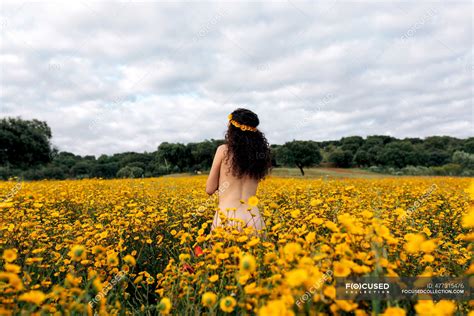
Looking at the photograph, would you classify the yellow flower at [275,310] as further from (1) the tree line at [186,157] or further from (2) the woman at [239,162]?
(1) the tree line at [186,157]

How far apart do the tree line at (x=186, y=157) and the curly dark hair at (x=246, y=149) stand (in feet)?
40.0

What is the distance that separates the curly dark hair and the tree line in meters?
12.2

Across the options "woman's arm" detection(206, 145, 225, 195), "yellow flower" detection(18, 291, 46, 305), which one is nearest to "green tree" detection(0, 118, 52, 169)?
"woman's arm" detection(206, 145, 225, 195)

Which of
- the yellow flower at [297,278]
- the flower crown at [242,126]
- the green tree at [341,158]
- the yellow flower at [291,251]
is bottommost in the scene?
the yellow flower at [297,278]

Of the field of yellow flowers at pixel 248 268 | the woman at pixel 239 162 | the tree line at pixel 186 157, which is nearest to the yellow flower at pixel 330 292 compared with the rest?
the field of yellow flowers at pixel 248 268

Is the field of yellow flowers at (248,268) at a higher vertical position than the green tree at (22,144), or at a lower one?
lower

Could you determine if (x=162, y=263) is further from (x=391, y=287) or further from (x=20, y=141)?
(x=20, y=141)

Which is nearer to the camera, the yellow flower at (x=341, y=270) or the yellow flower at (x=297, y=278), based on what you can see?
the yellow flower at (x=297, y=278)

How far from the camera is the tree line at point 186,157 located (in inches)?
1232

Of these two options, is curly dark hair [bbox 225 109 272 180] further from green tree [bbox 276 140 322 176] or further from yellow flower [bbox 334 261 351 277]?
green tree [bbox 276 140 322 176]

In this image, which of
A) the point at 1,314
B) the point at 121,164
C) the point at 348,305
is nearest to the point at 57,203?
the point at 1,314

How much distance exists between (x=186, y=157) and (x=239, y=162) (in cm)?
4073

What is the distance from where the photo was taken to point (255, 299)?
61.9 inches

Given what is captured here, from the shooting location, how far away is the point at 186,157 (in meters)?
44.3
